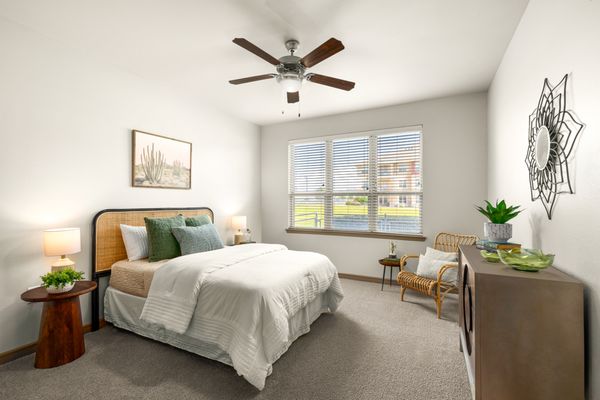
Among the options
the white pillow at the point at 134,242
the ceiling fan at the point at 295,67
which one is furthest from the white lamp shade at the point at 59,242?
the ceiling fan at the point at 295,67

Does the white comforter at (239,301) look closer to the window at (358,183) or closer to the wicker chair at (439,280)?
the wicker chair at (439,280)

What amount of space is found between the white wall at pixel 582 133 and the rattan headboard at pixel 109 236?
3.84 metres

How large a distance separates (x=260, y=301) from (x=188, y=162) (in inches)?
108

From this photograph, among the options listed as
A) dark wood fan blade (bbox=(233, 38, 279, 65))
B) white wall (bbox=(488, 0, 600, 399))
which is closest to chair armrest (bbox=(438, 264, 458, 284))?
white wall (bbox=(488, 0, 600, 399))

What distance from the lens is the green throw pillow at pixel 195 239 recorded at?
3209 millimetres

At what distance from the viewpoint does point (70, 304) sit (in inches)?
96.3

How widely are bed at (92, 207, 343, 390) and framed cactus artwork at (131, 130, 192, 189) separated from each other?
0.50 metres

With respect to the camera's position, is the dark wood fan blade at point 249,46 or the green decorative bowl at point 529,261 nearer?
the green decorative bowl at point 529,261

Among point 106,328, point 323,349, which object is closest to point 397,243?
point 323,349

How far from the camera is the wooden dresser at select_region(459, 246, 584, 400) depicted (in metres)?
1.27

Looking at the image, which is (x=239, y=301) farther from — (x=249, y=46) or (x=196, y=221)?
(x=249, y=46)

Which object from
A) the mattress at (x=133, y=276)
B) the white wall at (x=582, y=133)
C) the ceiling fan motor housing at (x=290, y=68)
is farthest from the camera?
the mattress at (x=133, y=276)

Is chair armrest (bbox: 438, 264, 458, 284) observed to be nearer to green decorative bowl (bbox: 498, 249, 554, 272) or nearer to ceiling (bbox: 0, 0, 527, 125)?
green decorative bowl (bbox: 498, 249, 554, 272)

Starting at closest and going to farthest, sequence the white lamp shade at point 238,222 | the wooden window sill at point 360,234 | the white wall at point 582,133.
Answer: the white wall at point 582,133 → the wooden window sill at point 360,234 → the white lamp shade at point 238,222
